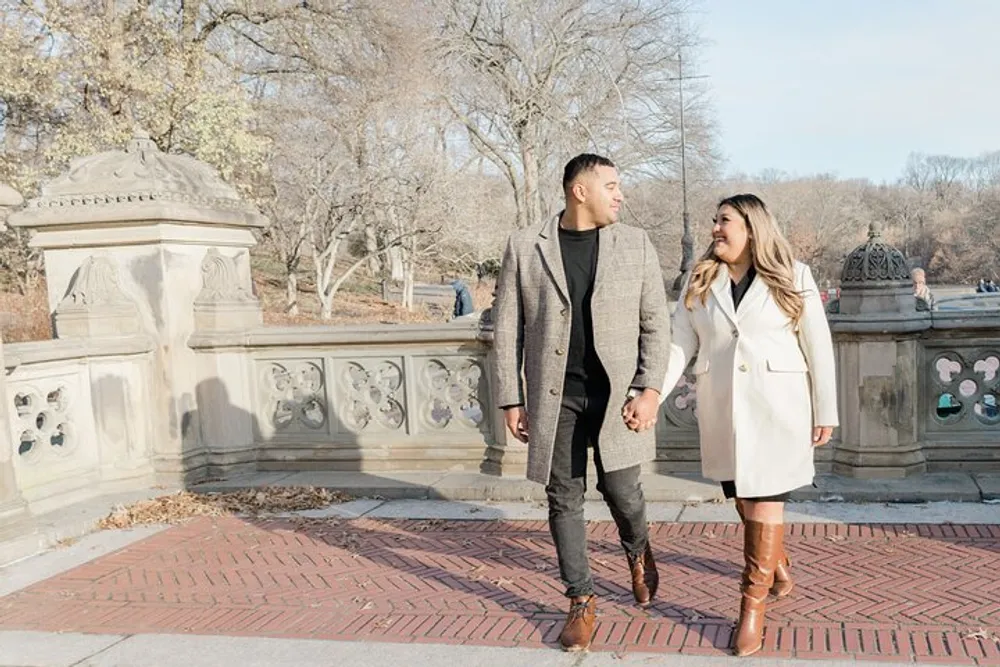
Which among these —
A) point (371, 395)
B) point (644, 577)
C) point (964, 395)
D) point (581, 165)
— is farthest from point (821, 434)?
point (371, 395)

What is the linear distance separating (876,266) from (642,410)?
324 centimetres

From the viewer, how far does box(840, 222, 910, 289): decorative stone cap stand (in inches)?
239

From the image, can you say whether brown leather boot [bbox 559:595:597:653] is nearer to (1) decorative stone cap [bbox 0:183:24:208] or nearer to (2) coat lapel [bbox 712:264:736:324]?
(2) coat lapel [bbox 712:264:736:324]

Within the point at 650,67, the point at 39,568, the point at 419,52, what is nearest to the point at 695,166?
the point at 650,67

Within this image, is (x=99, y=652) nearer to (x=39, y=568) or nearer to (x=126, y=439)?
(x=39, y=568)

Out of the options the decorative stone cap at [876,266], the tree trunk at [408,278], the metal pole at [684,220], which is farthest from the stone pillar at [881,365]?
the tree trunk at [408,278]

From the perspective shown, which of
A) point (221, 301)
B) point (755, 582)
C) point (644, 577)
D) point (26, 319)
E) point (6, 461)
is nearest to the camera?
point (755, 582)

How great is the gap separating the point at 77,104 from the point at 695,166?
80.7ft

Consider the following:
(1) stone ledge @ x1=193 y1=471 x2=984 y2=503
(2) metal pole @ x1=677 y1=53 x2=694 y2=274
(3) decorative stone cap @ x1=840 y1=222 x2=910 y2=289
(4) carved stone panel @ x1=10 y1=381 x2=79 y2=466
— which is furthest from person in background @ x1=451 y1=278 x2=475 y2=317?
(3) decorative stone cap @ x1=840 y1=222 x2=910 y2=289

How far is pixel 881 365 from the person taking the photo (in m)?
6.06

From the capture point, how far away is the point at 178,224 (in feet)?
23.2

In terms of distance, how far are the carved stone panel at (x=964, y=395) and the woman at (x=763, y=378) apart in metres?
2.88

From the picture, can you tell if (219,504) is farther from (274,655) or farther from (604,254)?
(604,254)

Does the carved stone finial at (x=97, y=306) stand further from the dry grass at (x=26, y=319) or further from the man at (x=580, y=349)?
the dry grass at (x=26, y=319)
